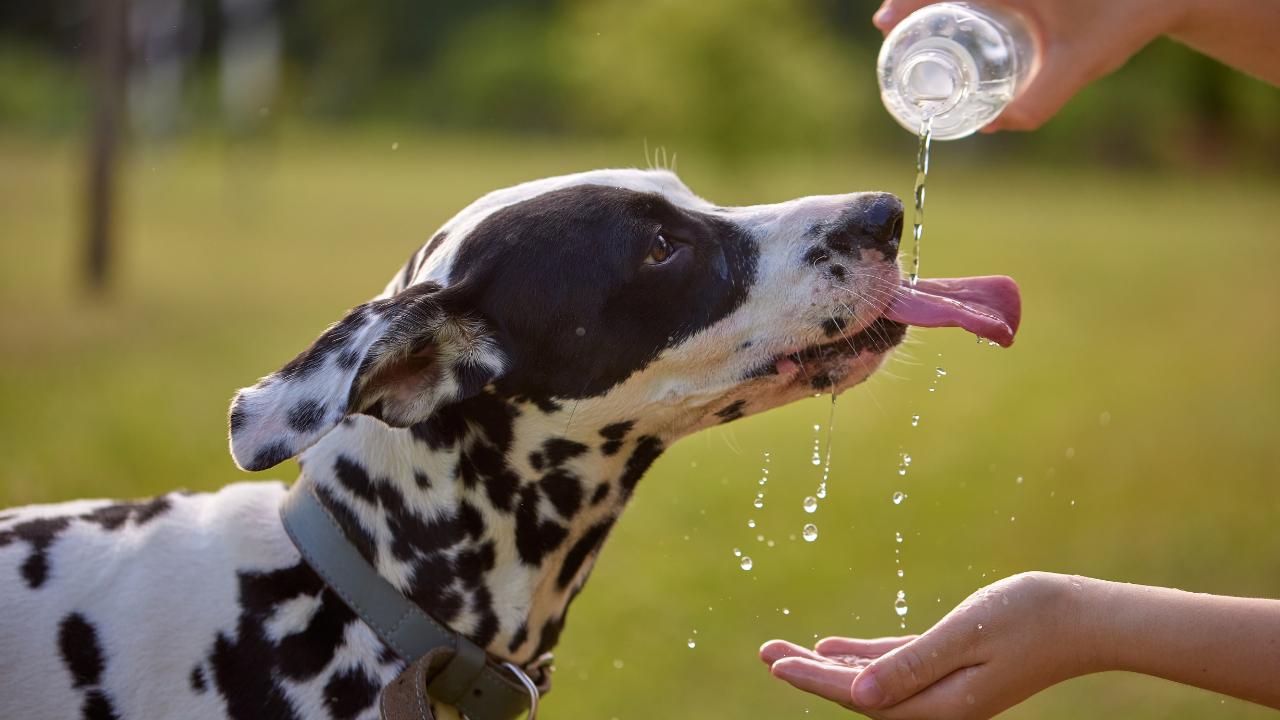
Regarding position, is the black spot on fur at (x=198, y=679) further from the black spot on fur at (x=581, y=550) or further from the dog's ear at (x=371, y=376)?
the black spot on fur at (x=581, y=550)

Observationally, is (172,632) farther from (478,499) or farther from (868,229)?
(868,229)

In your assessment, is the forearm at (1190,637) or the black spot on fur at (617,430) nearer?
the forearm at (1190,637)

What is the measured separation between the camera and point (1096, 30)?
9.60ft

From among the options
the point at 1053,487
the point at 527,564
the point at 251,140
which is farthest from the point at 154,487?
the point at 251,140

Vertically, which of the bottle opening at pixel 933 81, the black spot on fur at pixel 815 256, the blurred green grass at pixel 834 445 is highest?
the bottle opening at pixel 933 81

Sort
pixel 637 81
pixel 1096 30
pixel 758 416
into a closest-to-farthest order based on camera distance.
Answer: pixel 1096 30, pixel 758 416, pixel 637 81

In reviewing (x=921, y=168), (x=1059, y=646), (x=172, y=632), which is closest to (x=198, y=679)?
(x=172, y=632)

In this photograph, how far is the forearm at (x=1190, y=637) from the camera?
2068 millimetres

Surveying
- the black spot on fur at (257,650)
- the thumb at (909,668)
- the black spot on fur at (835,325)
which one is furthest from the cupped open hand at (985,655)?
the black spot on fur at (257,650)

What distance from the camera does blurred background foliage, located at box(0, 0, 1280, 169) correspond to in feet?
60.0

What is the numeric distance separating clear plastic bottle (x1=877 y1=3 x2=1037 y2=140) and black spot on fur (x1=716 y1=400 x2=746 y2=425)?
3.62ft

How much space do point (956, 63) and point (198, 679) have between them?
2.62 m

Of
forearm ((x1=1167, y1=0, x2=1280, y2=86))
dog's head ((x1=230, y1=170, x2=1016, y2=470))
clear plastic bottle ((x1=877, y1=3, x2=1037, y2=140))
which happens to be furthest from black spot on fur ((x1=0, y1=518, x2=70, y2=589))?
forearm ((x1=1167, y1=0, x2=1280, y2=86))

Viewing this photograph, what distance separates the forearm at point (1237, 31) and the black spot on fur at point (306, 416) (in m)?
2.71
